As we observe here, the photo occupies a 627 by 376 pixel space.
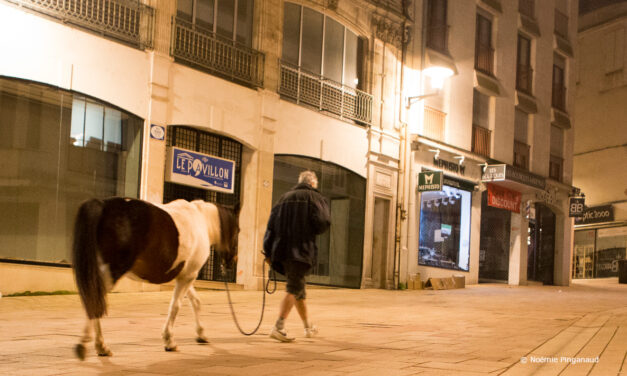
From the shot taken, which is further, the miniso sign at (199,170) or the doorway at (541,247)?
the doorway at (541,247)

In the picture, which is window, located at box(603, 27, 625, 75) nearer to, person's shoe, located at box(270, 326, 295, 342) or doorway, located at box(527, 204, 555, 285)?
doorway, located at box(527, 204, 555, 285)

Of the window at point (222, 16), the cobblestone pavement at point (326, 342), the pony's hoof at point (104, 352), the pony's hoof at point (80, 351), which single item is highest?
the window at point (222, 16)

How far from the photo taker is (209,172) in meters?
16.5

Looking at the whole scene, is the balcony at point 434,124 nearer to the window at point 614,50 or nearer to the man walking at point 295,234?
the man walking at point 295,234

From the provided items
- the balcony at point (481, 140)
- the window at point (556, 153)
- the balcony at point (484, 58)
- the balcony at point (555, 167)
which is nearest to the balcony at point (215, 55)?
the balcony at point (481, 140)

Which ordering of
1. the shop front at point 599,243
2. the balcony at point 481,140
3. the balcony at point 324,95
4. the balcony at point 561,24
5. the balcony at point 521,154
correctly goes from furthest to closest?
the shop front at point 599,243 < the balcony at point 561,24 < the balcony at point 521,154 < the balcony at point 481,140 < the balcony at point 324,95

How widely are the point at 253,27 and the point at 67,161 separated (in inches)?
258

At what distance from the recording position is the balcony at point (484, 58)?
90.4 feet

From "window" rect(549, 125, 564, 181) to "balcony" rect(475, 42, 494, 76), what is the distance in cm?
643

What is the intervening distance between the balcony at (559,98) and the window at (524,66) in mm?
2612

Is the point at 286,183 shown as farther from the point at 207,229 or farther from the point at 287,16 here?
the point at 207,229

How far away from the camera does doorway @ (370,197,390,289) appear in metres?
22.4

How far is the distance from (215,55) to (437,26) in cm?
1108

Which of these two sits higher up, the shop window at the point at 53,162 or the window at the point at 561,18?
the window at the point at 561,18
